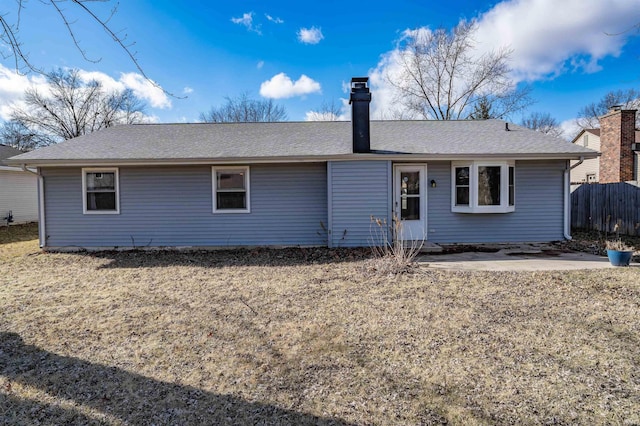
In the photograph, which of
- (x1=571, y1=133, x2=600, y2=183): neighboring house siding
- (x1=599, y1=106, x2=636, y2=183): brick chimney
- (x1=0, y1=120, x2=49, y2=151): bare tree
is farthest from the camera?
(x1=0, y1=120, x2=49, y2=151): bare tree

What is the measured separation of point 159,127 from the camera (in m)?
11.1

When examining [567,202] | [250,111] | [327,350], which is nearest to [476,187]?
[567,202]

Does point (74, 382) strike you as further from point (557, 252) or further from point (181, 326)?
point (557, 252)

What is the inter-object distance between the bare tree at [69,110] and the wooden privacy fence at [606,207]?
29.7 m

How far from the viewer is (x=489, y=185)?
8289mm

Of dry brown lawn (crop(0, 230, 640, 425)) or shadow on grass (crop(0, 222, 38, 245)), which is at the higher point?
shadow on grass (crop(0, 222, 38, 245))

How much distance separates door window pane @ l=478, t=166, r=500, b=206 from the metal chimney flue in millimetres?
2909

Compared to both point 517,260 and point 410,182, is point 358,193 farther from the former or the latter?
point 517,260

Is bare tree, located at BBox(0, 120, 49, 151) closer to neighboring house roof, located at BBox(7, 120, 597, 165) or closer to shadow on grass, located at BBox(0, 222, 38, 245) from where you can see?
shadow on grass, located at BBox(0, 222, 38, 245)

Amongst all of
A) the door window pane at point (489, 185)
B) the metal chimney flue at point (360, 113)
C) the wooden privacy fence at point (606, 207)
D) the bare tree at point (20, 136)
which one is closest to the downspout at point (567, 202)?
the door window pane at point (489, 185)

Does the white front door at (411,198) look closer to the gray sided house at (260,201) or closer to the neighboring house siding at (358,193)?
the gray sided house at (260,201)

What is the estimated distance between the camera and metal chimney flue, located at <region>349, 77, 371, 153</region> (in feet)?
27.5

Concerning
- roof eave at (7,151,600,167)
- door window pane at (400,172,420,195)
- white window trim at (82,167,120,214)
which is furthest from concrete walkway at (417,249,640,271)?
white window trim at (82,167,120,214)

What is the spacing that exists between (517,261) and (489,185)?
7.36 feet
